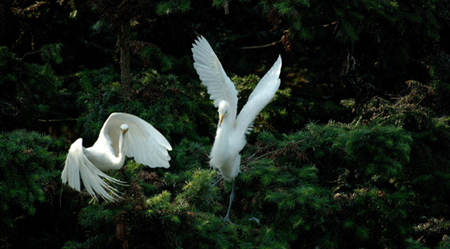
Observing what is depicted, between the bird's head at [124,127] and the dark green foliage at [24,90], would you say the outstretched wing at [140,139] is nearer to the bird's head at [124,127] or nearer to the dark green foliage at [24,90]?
the bird's head at [124,127]

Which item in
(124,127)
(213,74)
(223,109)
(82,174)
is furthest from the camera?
(213,74)

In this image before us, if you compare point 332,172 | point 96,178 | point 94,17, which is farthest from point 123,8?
point 332,172

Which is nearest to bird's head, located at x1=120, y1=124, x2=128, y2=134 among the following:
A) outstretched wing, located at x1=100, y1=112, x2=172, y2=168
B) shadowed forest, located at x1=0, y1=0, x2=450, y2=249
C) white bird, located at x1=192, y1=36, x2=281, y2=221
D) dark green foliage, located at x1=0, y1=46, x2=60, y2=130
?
outstretched wing, located at x1=100, y1=112, x2=172, y2=168

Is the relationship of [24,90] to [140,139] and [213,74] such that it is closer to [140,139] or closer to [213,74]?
[140,139]

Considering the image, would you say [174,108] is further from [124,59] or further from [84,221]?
[84,221]

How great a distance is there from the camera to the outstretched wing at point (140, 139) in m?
3.53

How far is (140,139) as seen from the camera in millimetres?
3670

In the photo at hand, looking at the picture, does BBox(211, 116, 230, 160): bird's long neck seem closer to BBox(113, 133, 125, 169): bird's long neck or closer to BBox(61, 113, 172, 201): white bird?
BBox(61, 113, 172, 201): white bird

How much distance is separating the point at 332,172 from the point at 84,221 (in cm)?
247

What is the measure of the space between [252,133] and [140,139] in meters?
1.85

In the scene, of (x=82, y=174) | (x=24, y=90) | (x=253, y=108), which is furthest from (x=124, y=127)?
(x=24, y=90)

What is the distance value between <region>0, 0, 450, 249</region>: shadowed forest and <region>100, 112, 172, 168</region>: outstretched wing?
137mm

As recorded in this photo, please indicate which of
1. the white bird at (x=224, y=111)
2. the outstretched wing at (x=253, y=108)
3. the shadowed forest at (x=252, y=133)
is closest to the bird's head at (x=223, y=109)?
the white bird at (x=224, y=111)

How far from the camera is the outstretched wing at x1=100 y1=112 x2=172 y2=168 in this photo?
3533mm
